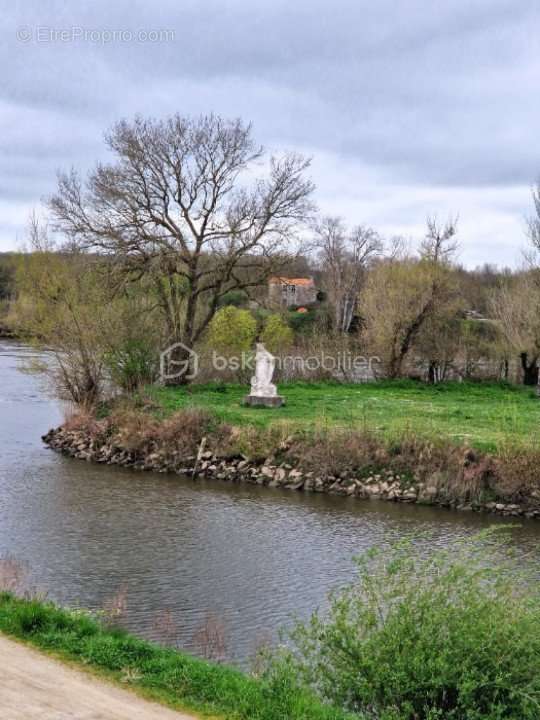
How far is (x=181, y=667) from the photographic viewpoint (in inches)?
354

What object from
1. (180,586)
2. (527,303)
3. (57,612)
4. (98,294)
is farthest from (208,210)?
(57,612)

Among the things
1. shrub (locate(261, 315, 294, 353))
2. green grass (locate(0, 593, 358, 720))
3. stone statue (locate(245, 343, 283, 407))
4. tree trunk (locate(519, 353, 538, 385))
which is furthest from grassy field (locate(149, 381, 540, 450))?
green grass (locate(0, 593, 358, 720))

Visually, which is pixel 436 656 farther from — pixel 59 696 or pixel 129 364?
pixel 129 364

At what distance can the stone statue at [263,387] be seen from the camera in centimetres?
2983

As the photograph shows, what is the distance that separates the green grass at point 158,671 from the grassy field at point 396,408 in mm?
14716

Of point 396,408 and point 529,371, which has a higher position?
point 529,371

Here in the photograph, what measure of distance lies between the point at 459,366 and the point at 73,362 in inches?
755

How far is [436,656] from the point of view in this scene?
7.44 metres

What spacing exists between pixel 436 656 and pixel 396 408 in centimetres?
2208

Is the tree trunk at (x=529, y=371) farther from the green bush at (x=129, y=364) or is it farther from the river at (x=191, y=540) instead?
the river at (x=191, y=540)

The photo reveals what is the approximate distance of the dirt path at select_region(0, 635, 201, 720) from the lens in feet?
24.6

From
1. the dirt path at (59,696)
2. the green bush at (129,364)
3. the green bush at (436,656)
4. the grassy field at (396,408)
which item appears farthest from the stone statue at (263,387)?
the green bush at (436,656)

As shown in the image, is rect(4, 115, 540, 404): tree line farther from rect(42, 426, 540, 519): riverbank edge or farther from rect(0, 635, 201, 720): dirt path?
rect(0, 635, 201, 720): dirt path

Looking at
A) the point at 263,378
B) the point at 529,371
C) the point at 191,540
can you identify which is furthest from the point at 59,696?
the point at 529,371
